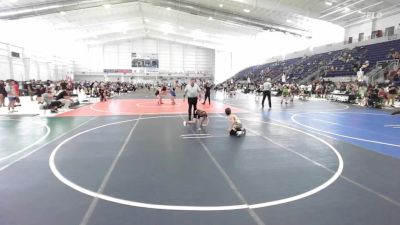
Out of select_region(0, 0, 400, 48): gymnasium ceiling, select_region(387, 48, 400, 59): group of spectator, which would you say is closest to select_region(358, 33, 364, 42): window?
select_region(0, 0, 400, 48): gymnasium ceiling

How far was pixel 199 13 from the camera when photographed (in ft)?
107

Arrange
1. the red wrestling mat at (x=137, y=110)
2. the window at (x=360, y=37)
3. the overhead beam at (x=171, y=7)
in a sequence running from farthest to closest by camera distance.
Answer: the window at (x=360, y=37), the overhead beam at (x=171, y=7), the red wrestling mat at (x=137, y=110)

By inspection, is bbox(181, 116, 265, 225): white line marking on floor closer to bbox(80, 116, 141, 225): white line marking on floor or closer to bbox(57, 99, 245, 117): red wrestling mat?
bbox(80, 116, 141, 225): white line marking on floor

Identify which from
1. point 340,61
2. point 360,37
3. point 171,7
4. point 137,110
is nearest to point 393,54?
point 340,61

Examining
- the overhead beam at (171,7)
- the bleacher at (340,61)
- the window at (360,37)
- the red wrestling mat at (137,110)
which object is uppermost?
the overhead beam at (171,7)

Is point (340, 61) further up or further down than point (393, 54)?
further down

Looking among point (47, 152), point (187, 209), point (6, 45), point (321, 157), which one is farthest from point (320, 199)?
point (6, 45)

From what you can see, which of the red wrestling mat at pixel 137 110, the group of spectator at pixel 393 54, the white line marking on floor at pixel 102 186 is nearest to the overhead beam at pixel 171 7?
the group of spectator at pixel 393 54

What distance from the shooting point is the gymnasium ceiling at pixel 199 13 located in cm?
2680

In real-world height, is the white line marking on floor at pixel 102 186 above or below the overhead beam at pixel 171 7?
below

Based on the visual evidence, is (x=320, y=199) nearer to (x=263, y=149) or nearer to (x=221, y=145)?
(x=263, y=149)

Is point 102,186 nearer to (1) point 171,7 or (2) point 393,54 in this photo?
(2) point 393,54

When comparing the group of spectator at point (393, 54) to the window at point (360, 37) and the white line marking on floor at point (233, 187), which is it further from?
the white line marking on floor at point (233, 187)

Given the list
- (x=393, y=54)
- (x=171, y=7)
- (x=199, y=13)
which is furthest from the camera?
(x=199, y=13)
